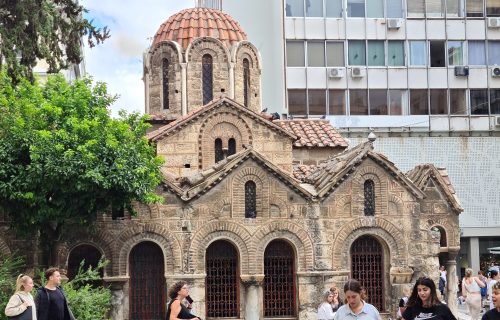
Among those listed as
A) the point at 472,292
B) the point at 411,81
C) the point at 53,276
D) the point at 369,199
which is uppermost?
the point at 411,81

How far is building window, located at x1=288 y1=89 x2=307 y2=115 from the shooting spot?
46531mm

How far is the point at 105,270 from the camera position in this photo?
28.6 metres

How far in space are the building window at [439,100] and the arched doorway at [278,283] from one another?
2035 centimetres

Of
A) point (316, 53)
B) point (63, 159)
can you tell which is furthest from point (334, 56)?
point (63, 159)

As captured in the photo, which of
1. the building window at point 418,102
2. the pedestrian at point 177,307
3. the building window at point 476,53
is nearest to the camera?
the pedestrian at point 177,307

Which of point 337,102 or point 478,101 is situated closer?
point 337,102

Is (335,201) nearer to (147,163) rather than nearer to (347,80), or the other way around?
(147,163)

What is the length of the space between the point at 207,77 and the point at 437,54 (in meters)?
16.7

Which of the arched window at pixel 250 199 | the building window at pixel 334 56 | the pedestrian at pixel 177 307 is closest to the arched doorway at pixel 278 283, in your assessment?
the arched window at pixel 250 199

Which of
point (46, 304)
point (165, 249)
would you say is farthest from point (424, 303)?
point (165, 249)

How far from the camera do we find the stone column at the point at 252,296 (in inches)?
1144

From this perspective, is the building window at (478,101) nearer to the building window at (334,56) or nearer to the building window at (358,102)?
the building window at (358,102)

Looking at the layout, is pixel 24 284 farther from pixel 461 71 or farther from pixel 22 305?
pixel 461 71

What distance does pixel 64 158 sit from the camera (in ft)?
81.5
